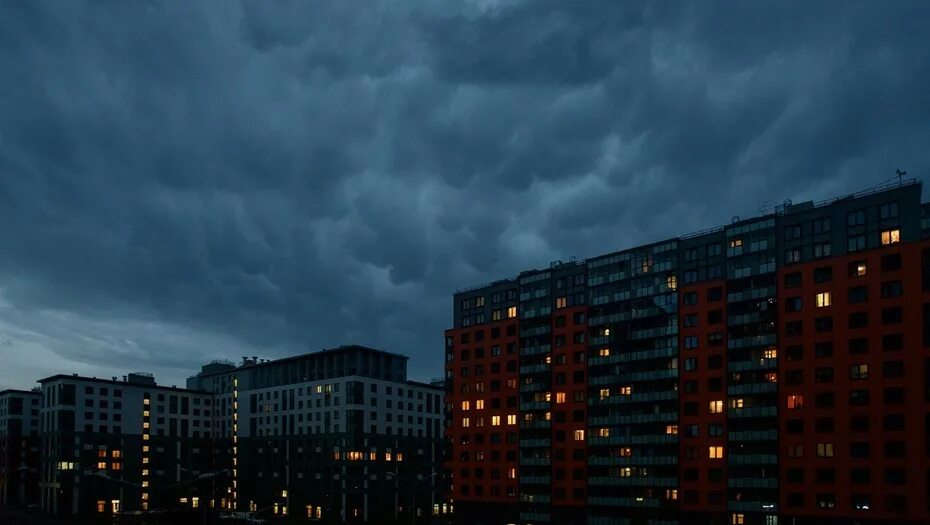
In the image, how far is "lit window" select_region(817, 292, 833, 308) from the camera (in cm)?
11247

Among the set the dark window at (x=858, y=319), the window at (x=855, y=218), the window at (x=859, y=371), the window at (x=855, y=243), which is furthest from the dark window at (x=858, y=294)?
the window at (x=855, y=218)

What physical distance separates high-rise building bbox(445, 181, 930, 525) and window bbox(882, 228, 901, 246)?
421 millimetres

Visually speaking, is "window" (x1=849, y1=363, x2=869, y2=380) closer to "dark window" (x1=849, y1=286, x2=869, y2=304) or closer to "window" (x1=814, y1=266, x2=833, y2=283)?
"dark window" (x1=849, y1=286, x2=869, y2=304)

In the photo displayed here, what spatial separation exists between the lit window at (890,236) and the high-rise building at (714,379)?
0.42m

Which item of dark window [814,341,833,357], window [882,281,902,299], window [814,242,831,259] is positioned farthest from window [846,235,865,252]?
dark window [814,341,833,357]

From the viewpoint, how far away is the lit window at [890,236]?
351ft

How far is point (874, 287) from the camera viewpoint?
354ft

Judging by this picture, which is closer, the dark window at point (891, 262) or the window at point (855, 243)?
the dark window at point (891, 262)

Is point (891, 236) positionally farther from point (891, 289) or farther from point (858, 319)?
point (858, 319)

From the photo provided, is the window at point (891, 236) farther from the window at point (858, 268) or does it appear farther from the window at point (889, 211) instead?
the window at point (858, 268)

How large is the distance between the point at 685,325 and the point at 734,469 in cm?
2365

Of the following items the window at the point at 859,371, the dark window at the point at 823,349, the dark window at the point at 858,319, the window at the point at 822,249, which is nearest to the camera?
the window at the point at 859,371

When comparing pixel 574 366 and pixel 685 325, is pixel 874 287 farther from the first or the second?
pixel 574 366

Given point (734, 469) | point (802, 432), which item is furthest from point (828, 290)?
point (734, 469)
